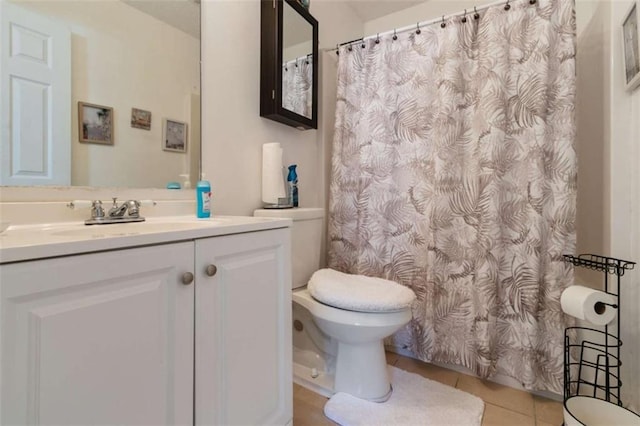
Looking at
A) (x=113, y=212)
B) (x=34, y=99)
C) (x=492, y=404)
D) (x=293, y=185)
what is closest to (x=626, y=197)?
(x=492, y=404)

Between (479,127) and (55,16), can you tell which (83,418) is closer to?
(55,16)

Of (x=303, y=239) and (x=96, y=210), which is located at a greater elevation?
(x=96, y=210)

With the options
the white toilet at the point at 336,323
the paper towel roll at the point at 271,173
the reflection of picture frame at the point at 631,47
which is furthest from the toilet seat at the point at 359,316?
the reflection of picture frame at the point at 631,47

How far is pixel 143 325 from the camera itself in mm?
619

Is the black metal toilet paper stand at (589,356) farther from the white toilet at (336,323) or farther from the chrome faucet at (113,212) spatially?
the chrome faucet at (113,212)

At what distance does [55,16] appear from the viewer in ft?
2.86

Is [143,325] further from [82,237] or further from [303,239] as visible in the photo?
[303,239]

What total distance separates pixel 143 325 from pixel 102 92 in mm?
783

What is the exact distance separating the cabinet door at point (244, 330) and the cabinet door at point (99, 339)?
5cm

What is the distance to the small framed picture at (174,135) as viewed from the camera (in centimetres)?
114

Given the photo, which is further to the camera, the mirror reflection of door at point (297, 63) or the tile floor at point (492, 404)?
the mirror reflection of door at point (297, 63)

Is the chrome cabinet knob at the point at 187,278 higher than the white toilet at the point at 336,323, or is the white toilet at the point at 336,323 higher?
the chrome cabinet knob at the point at 187,278

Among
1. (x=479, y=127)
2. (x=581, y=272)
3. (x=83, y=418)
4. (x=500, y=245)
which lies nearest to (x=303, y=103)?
(x=479, y=127)

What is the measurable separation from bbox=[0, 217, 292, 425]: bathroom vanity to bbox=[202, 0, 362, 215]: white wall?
44 centimetres
